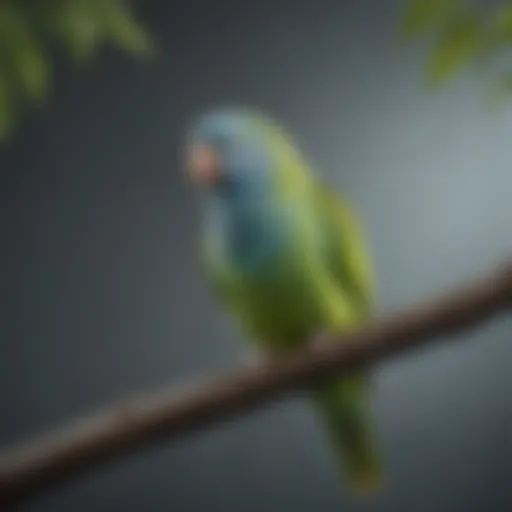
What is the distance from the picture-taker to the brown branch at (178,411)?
0.71 metres

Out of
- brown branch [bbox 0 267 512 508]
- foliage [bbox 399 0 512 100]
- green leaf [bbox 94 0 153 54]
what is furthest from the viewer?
green leaf [bbox 94 0 153 54]

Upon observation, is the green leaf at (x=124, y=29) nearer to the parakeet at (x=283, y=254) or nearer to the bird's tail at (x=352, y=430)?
the parakeet at (x=283, y=254)

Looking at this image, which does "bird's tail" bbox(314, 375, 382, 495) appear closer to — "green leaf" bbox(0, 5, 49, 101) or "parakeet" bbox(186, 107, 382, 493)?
"parakeet" bbox(186, 107, 382, 493)

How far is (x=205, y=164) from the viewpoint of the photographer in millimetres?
908

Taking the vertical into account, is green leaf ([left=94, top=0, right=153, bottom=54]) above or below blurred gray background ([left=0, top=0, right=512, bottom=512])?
above

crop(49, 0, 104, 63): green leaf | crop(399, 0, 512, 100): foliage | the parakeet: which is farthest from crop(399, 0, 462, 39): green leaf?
crop(49, 0, 104, 63): green leaf

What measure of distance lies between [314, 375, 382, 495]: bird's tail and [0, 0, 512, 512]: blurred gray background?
0.02 meters

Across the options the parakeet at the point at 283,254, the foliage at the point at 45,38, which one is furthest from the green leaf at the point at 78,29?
the parakeet at the point at 283,254

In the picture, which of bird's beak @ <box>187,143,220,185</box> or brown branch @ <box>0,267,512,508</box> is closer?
brown branch @ <box>0,267,512,508</box>

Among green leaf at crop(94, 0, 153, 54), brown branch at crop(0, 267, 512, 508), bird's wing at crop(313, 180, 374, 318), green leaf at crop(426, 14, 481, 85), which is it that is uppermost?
green leaf at crop(94, 0, 153, 54)

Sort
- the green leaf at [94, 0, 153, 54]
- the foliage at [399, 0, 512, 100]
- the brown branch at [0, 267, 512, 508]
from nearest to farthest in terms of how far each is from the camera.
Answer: the brown branch at [0, 267, 512, 508] → the foliage at [399, 0, 512, 100] → the green leaf at [94, 0, 153, 54]

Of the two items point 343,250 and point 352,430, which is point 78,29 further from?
point 352,430

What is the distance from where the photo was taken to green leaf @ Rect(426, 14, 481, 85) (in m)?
0.87

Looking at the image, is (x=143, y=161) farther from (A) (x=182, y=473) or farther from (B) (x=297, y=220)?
(A) (x=182, y=473)
